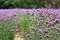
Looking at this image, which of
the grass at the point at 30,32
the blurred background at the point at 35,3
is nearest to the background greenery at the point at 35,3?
the blurred background at the point at 35,3

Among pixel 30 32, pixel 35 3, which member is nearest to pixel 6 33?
pixel 30 32

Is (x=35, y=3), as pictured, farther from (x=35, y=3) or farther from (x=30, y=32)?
(x=30, y=32)

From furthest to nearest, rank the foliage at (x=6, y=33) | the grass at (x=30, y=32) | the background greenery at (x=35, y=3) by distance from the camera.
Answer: the background greenery at (x=35, y=3) < the foliage at (x=6, y=33) < the grass at (x=30, y=32)

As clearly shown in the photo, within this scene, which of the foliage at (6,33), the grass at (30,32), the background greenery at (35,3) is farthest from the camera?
the background greenery at (35,3)

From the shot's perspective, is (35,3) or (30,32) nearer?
(30,32)

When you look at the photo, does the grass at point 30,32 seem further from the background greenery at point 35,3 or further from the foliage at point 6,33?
the background greenery at point 35,3

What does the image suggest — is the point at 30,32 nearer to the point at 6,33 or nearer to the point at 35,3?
the point at 6,33

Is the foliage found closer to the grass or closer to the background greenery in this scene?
the grass

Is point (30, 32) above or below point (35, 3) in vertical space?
above

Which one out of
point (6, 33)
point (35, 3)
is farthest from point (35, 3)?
point (6, 33)

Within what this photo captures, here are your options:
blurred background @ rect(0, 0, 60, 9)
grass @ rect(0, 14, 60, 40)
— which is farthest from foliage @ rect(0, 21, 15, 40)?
blurred background @ rect(0, 0, 60, 9)

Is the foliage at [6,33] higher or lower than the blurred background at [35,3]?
higher

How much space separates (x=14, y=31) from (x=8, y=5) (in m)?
5.18

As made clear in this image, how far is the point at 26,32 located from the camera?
191 inches
